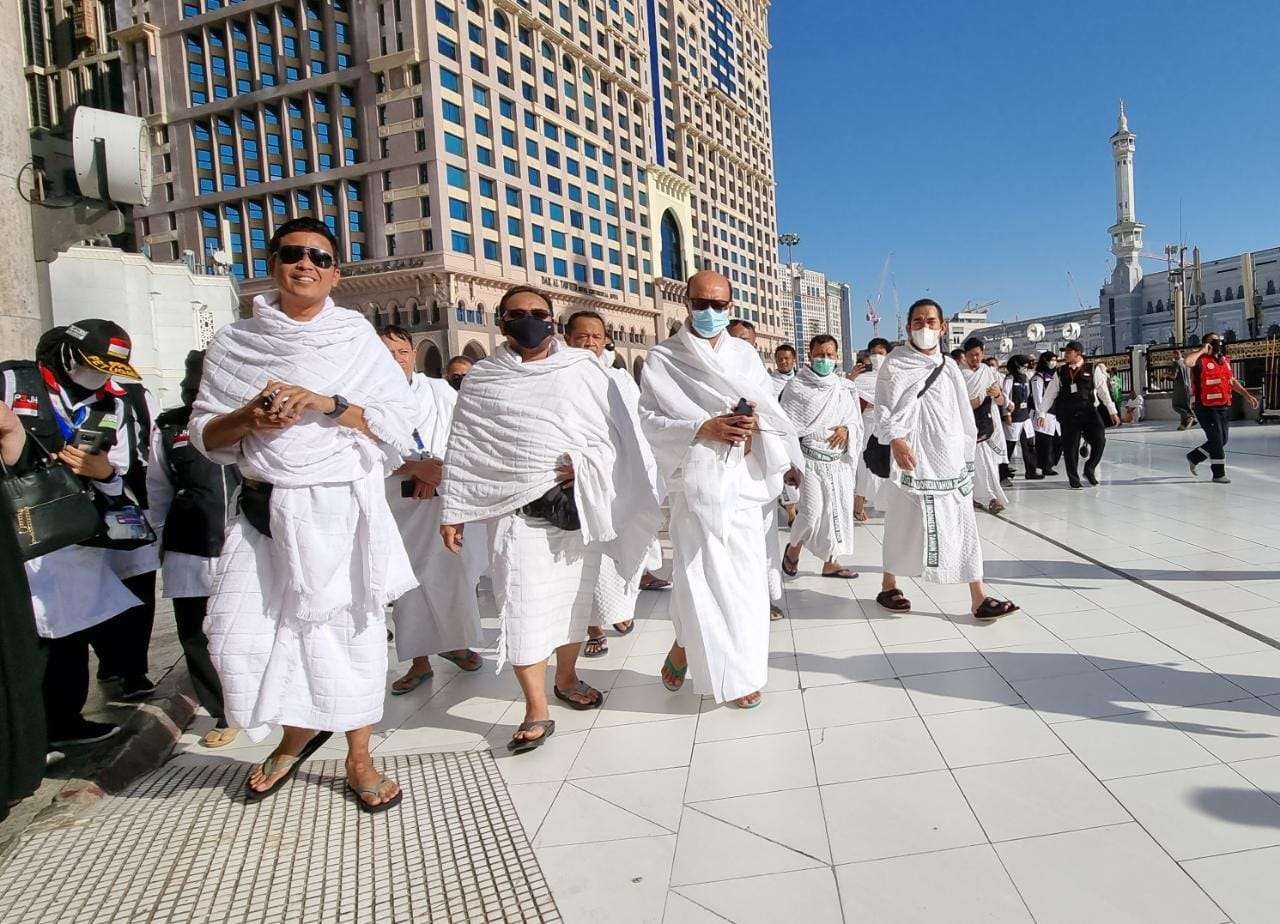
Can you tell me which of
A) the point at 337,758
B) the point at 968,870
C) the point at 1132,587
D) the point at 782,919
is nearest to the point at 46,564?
the point at 337,758

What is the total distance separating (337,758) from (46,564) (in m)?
1.49

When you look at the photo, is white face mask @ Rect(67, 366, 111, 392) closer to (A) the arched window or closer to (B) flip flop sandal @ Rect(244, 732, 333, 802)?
(B) flip flop sandal @ Rect(244, 732, 333, 802)

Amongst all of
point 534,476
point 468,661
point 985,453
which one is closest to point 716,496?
point 534,476

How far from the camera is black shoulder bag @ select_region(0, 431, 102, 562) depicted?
264 cm

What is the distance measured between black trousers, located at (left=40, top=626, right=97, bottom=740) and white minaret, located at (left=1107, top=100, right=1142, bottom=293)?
12267 centimetres

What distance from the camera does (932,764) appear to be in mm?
2656

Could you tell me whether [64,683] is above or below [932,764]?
above

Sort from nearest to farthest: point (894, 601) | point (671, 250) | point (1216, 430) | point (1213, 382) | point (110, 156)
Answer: point (894, 601)
point (110, 156)
point (1213, 382)
point (1216, 430)
point (671, 250)

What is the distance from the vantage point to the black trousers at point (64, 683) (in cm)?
319

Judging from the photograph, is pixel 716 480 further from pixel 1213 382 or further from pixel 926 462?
pixel 1213 382

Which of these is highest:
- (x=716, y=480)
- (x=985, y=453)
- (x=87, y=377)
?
(x=87, y=377)

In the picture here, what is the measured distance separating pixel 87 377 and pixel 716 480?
2.77 m

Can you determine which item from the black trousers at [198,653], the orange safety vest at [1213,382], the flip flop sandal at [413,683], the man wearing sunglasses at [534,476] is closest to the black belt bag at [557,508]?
the man wearing sunglasses at [534,476]

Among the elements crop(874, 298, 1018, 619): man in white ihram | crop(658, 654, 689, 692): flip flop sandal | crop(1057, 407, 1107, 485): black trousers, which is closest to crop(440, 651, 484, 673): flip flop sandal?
crop(658, 654, 689, 692): flip flop sandal
